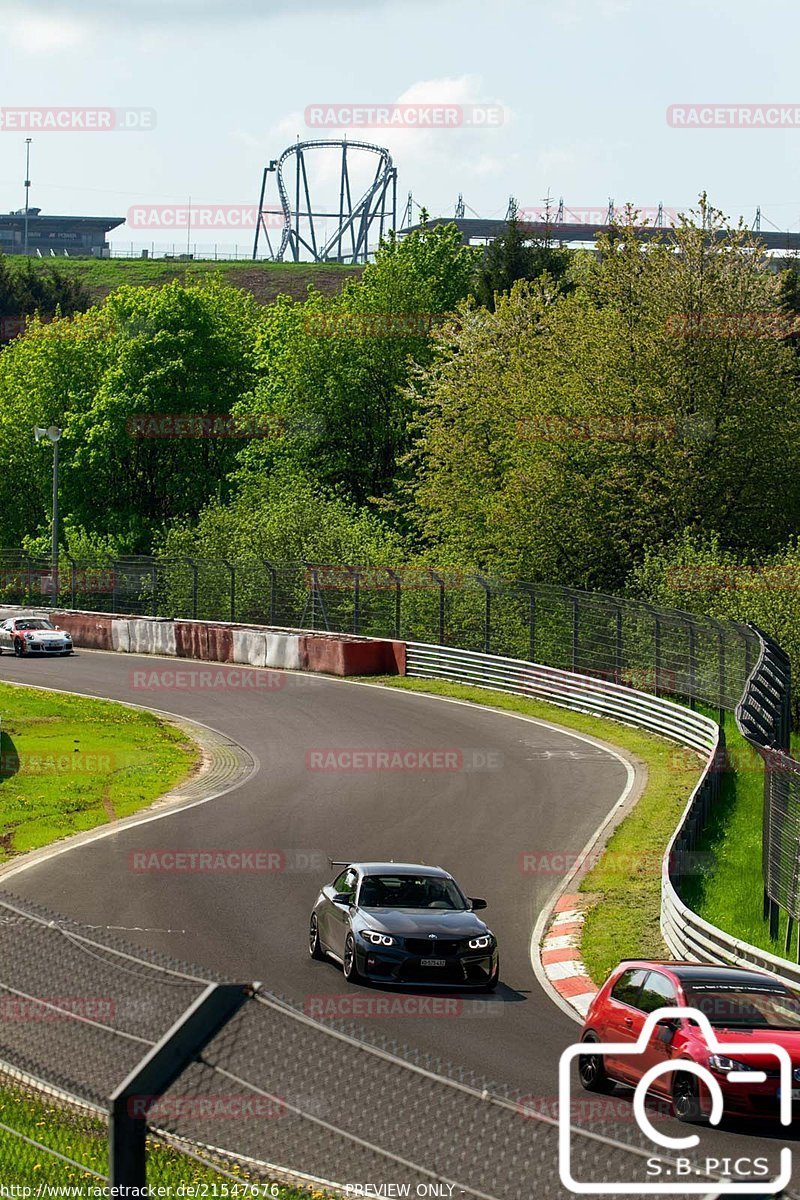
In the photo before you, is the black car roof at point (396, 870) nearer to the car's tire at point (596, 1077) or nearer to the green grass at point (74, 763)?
the car's tire at point (596, 1077)

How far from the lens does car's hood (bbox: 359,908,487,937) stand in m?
16.2

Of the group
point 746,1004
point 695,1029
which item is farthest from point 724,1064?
point 746,1004

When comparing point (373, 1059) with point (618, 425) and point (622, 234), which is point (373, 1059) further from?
point (622, 234)

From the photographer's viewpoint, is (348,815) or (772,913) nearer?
(772,913)

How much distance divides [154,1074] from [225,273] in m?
164

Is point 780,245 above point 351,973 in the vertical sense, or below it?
above

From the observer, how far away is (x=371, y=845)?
76.5 ft

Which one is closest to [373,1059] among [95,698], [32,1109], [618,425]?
[32,1109]

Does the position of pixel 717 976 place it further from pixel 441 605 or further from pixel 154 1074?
pixel 441 605

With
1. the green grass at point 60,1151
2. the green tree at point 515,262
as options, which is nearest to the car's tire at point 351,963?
the green grass at point 60,1151

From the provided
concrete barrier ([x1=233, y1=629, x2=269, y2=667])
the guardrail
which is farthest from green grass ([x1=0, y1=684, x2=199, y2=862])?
the guardrail

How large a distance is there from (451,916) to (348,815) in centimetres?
914

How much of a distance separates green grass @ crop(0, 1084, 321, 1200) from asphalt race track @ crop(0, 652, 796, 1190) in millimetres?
2396

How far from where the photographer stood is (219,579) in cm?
5256
